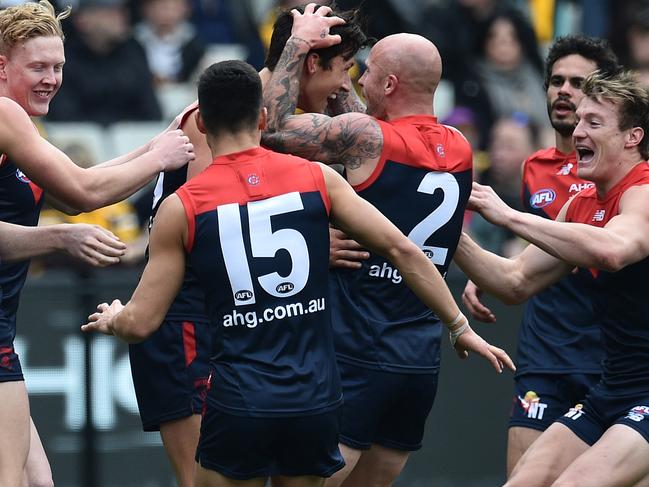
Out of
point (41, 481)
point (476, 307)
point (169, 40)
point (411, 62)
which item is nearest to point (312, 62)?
point (411, 62)

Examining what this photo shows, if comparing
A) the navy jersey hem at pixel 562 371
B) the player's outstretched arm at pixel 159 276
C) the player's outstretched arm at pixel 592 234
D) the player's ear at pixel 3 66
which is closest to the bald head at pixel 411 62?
the player's outstretched arm at pixel 592 234

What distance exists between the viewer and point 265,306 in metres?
5.54

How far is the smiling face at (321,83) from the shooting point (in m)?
7.05

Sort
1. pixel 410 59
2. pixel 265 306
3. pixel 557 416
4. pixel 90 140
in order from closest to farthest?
1. pixel 265 306
2. pixel 410 59
3. pixel 557 416
4. pixel 90 140

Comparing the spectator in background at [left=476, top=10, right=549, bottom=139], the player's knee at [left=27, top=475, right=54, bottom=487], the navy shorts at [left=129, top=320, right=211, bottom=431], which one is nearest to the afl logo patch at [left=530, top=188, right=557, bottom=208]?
the navy shorts at [left=129, top=320, right=211, bottom=431]

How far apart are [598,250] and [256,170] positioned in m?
1.79

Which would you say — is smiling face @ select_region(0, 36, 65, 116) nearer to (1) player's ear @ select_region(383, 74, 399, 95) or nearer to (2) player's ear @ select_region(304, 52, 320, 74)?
(2) player's ear @ select_region(304, 52, 320, 74)

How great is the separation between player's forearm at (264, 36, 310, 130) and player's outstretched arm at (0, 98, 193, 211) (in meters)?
0.60

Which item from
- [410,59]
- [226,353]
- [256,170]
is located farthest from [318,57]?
[226,353]

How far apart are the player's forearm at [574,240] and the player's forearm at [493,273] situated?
2.20 ft

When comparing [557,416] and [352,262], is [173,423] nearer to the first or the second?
[352,262]

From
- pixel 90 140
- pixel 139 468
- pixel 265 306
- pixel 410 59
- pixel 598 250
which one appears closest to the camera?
pixel 265 306

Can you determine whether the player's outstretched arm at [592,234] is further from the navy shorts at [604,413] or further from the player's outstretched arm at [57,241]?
the player's outstretched arm at [57,241]

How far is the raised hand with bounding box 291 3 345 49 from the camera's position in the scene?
6.83 m
